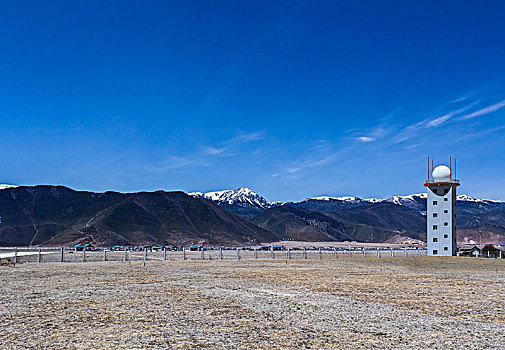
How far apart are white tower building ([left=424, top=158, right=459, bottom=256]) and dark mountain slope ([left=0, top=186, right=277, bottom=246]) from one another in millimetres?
71727

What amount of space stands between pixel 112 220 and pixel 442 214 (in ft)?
324

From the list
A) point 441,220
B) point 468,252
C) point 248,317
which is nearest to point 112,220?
point 441,220

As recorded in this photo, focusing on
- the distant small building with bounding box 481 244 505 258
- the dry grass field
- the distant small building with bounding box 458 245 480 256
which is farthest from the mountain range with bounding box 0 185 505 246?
the dry grass field

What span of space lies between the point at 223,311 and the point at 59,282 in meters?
A: 12.5

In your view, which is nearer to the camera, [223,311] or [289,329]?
[289,329]

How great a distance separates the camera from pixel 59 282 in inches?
917

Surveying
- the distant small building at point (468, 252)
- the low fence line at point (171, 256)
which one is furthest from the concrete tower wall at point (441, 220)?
the distant small building at point (468, 252)

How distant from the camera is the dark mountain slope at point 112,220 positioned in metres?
128

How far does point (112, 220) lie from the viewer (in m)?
138

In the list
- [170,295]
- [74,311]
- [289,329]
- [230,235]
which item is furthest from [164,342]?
[230,235]

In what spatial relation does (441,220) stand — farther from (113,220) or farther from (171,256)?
(113,220)

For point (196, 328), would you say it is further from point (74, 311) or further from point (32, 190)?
point (32, 190)

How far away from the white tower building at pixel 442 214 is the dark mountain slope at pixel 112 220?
71727mm

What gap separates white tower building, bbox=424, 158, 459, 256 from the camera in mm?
66000
